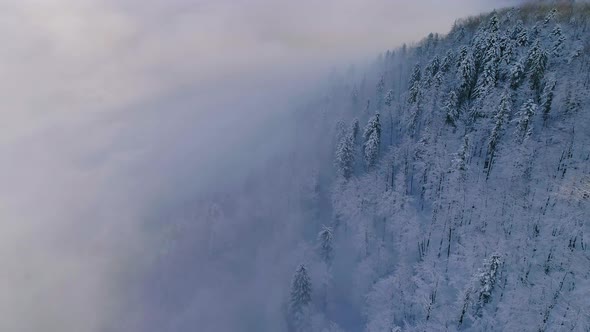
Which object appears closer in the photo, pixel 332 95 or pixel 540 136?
pixel 540 136

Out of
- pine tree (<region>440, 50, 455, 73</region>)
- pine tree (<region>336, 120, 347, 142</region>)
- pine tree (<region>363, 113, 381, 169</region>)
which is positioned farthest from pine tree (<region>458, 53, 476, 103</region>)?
pine tree (<region>336, 120, 347, 142</region>)

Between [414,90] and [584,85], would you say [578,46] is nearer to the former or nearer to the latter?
[584,85]

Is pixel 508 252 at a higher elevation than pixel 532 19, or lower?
lower

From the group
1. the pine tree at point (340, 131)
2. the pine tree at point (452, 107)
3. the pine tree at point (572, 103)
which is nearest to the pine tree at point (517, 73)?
the pine tree at point (572, 103)

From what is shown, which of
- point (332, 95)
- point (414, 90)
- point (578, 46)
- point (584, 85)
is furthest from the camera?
point (332, 95)

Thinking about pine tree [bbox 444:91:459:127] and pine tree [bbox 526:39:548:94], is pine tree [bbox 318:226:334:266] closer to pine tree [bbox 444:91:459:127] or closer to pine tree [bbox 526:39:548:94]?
pine tree [bbox 444:91:459:127]

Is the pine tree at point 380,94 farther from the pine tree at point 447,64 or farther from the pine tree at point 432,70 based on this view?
the pine tree at point 447,64

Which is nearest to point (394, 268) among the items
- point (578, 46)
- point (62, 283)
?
point (578, 46)
